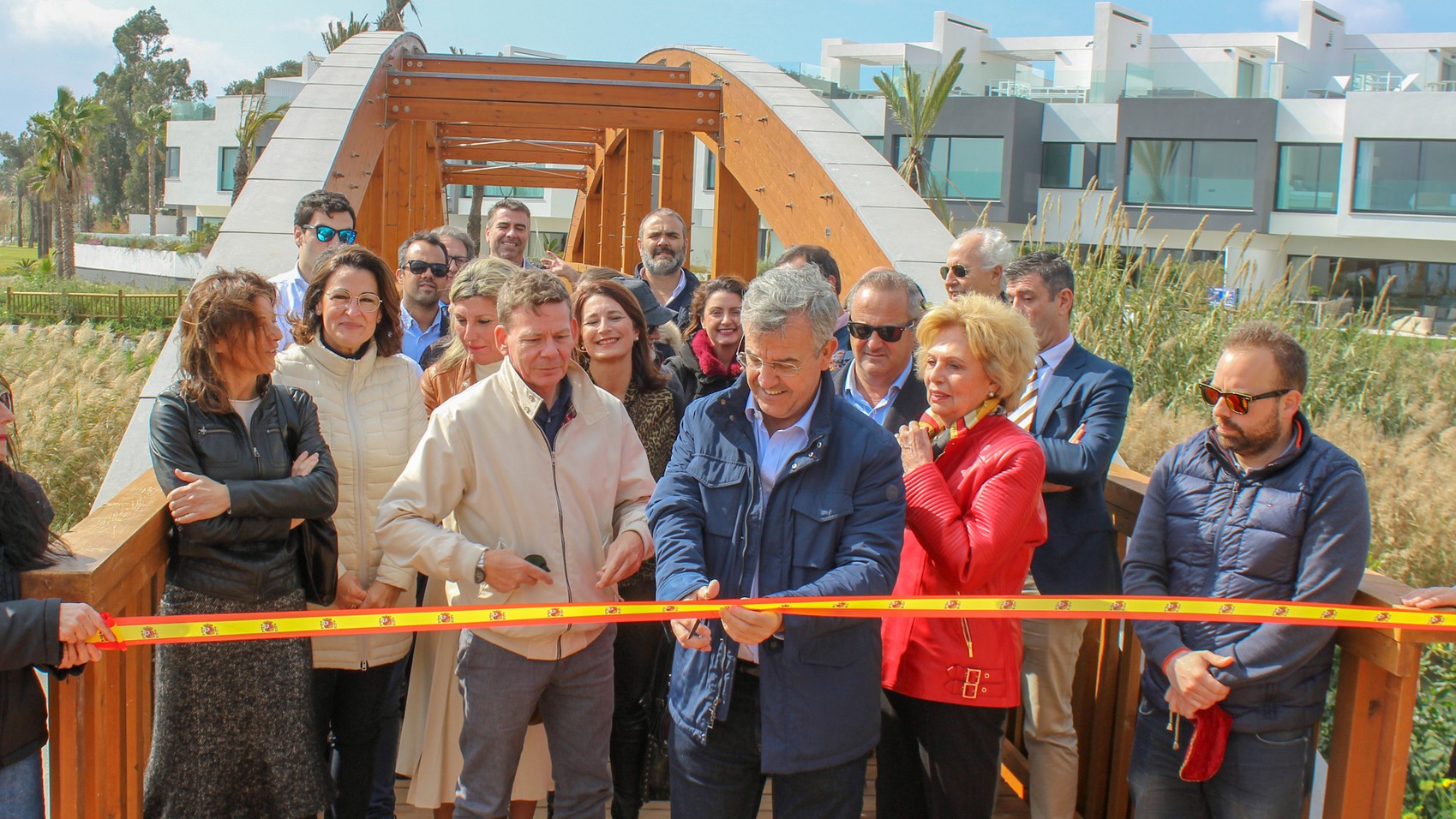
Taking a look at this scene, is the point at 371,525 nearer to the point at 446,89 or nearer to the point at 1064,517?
the point at 1064,517

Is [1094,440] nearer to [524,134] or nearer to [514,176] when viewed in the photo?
[524,134]

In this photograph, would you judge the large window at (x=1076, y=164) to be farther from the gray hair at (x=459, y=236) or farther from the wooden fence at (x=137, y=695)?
the wooden fence at (x=137, y=695)

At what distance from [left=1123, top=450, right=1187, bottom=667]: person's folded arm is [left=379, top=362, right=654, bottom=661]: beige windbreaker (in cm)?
127

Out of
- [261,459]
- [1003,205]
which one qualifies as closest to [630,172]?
[261,459]

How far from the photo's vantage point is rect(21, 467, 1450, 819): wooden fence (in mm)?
2512

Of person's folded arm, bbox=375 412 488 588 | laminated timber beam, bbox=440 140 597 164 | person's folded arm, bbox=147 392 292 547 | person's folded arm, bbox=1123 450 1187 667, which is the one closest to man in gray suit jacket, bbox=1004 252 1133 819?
person's folded arm, bbox=1123 450 1187 667

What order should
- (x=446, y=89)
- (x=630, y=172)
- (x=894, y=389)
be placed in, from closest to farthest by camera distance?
(x=894, y=389) → (x=446, y=89) → (x=630, y=172)

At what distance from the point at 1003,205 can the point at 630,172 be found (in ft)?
91.3

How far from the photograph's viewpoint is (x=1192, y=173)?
3672 centimetres

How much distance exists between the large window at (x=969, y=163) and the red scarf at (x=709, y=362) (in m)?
35.7

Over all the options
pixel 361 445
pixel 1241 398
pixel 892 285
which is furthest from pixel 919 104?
pixel 1241 398

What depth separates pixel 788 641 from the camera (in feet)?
8.49

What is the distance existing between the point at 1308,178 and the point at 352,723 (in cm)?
3832

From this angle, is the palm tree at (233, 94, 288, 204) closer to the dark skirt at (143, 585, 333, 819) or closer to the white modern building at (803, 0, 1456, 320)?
the white modern building at (803, 0, 1456, 320)
